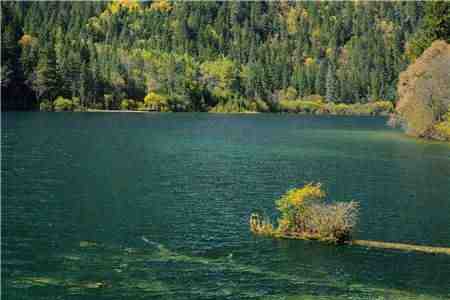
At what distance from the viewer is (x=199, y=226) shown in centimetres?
4797

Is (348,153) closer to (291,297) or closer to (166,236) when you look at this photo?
(166,236)

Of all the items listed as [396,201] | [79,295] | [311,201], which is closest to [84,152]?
[396,201]

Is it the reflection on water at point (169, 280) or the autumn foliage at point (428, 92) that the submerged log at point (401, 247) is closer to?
the reflection on water at point (169, 280)

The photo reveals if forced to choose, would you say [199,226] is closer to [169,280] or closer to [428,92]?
[169,280]

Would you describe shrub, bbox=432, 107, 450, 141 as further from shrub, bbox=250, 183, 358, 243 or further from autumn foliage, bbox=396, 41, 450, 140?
shrub, bbox=250, 183, 358, 243

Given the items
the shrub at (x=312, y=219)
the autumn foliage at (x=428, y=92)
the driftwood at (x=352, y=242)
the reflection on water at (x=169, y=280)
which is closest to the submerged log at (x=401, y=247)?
the driftwood at (x=352, y=242)

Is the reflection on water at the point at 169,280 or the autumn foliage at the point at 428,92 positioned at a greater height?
the autumn foliage at the point at 428,92

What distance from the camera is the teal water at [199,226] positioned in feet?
114

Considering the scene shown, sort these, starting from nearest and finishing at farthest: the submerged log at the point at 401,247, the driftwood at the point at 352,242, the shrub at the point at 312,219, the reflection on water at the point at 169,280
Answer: the reflection on water at the point at 169,280, the submerged log at the point at 401,247, the driftwood at the point at 352,242, the shrub at the point at 312,219

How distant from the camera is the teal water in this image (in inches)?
1369

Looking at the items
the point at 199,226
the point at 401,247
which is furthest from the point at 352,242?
the point at 199,226

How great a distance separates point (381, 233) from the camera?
154 ft

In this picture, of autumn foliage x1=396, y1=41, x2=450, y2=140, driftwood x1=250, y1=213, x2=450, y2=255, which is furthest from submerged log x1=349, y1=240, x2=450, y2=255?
autumn foliage x1=396, y1=41, x2=450, y2=140

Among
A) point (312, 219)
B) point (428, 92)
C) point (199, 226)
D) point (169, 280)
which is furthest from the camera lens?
point (428, 92)
